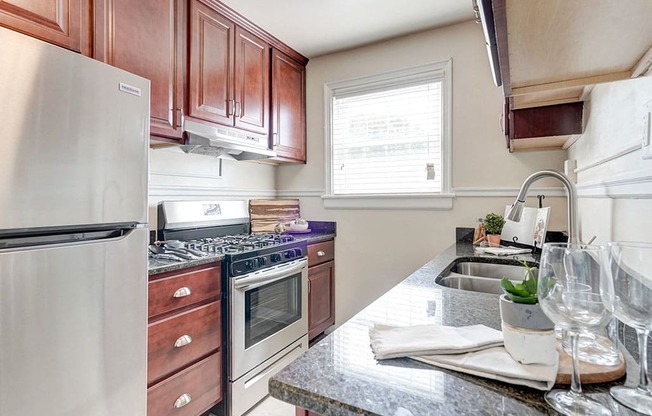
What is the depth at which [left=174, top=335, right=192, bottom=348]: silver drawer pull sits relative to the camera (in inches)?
61.1

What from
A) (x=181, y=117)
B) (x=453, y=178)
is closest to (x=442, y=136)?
(x=453, y=178)

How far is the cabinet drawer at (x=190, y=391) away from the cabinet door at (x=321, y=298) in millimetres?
922

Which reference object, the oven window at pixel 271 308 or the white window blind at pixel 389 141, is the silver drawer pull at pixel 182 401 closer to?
the oven window at pixel 271 308

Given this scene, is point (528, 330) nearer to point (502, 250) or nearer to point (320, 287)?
point (502, 250)

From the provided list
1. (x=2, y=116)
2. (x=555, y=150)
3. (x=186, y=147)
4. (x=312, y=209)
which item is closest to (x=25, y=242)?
(x=2, y=116)

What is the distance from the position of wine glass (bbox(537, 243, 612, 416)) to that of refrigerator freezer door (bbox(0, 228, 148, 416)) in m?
1.32

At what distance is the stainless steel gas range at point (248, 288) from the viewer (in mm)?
1798

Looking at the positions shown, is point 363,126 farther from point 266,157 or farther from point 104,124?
point 104,124

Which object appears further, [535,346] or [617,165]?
[617,165]

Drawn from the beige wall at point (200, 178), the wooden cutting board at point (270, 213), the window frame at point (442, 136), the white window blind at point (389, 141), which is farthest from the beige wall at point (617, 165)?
the beige wall at point (200, 178)

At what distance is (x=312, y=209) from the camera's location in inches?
120

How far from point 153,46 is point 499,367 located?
2.05 m

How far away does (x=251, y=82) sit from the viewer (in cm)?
247

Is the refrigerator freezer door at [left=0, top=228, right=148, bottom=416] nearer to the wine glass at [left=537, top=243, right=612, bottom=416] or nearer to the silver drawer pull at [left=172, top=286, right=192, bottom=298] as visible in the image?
the silver drawer pull at [left=172, top=286, right=192, bottom=298]
